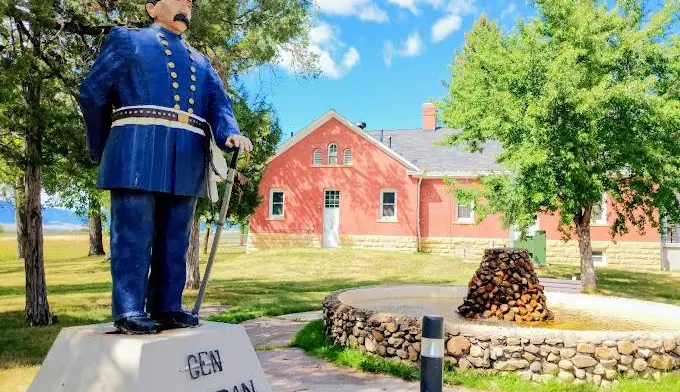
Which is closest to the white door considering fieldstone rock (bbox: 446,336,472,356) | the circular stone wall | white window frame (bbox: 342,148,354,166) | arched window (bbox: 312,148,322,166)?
white window frame (bbox: 342,148,354,166)

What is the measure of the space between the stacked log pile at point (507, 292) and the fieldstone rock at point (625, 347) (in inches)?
90.0

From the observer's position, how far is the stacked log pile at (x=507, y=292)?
28.2ft

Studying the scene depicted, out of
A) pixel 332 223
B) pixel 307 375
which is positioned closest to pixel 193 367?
pixel 307 375

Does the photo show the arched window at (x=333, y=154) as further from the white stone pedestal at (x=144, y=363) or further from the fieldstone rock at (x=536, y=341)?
the white stone pedestal at (x=144, y=363)

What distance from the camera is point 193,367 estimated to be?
3.40 metres

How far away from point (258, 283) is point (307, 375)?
12356 mm

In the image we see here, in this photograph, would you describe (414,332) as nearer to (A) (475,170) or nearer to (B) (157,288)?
(B) (157,288)

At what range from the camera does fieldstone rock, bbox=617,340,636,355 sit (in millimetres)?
6184

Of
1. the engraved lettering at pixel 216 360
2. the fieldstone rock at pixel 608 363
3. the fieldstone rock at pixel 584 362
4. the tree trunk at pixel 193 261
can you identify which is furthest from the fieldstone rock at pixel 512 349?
the tree trunk at pixel 193 261

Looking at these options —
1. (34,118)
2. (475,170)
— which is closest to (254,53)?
(34,118)

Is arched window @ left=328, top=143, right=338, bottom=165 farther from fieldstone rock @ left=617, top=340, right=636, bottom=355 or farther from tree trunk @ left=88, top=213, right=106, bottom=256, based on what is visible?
fieldstone rock @ left=617, top=340, right=636, bottom=355

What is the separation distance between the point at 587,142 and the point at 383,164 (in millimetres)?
14544

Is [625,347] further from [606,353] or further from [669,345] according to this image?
[669,345]

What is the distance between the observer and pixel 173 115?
3.72 meters
